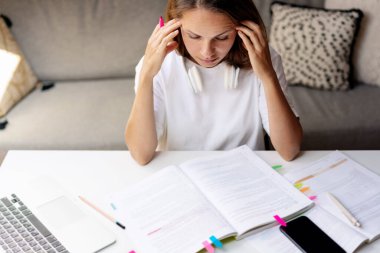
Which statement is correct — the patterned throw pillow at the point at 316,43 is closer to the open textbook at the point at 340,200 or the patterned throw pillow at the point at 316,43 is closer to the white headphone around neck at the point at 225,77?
the white headphone around neck at the point at 225,77

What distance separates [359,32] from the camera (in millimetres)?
2051

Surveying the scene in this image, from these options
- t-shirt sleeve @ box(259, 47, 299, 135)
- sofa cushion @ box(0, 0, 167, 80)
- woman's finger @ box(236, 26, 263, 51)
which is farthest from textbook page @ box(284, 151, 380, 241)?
sofa cushion @ box(0, 0, 167, 80)

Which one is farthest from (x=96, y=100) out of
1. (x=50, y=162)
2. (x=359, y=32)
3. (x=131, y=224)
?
(x=359, y=32)

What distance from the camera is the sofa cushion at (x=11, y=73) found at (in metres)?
1.99

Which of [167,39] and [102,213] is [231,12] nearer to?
[167,39]

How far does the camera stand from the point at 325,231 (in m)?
0.89

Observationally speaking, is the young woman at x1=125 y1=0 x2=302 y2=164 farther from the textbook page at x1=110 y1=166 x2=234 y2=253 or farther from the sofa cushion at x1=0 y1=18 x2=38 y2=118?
the sofa cushion at x1=0 y1=18 x2=38 y2=118

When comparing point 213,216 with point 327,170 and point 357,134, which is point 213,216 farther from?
point 357,134

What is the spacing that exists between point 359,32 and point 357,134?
1.88 feet

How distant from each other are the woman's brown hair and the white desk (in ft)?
1.06

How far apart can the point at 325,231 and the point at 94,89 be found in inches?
64.1

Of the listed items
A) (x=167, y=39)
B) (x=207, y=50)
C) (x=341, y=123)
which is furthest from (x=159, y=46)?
(x=341, y=123)

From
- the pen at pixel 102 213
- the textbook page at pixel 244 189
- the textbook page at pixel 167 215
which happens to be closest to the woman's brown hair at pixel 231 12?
the textbook page at pixel 244 189

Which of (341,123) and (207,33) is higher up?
(207,33)
